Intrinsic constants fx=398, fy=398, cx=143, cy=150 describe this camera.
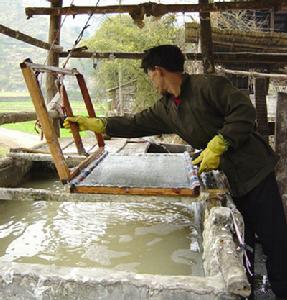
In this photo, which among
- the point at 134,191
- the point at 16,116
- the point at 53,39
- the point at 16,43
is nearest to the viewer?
the point at 134,191

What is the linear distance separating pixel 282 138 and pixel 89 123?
1.76 m

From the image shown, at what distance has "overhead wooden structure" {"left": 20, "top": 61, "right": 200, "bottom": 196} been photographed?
239 cm

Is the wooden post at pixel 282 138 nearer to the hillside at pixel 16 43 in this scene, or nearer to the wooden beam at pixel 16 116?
the wooden beam at pixel 16 116

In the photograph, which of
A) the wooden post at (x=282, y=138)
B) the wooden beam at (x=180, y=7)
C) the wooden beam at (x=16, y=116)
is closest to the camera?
the wooden post at (x=282, y=138)

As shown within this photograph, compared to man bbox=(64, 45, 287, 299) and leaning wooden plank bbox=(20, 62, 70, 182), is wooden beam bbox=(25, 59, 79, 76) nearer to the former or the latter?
leaning wooden plank bbox=(20, 62, 70, 182)

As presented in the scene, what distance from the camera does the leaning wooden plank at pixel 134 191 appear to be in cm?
243

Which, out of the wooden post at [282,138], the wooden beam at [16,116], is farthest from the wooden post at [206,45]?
the wooden beam at [16,116]

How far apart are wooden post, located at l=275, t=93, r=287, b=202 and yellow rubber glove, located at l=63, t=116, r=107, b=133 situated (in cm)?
158

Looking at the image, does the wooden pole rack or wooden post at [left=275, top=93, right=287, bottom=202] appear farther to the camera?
wooden post at [left=275, top=93, right=287, bottom=202]

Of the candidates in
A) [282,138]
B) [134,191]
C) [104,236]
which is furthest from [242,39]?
[134,191]

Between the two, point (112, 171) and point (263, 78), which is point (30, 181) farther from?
point (263, 78)

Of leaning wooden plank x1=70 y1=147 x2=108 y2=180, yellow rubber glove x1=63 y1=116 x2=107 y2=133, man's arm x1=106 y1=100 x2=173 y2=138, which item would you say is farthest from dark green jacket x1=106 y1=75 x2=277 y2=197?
leaning wooden plank x1=70 y1=147 x2=108 y2=180

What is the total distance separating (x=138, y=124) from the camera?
3189 millimetres

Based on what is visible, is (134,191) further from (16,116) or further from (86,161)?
(16,116)
